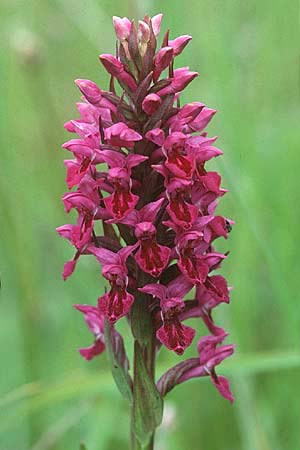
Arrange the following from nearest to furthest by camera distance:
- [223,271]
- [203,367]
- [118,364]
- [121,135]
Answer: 1. [121,135]
2. [118,364]
3. [203,367]
4. [223,271]

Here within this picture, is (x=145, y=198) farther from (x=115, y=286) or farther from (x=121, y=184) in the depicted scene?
(x=115, y=286)

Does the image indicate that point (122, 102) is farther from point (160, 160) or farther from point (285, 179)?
point (285, 179)

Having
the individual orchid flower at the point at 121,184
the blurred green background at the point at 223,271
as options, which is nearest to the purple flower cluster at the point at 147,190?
the individual orchid flower at the point at 121,184

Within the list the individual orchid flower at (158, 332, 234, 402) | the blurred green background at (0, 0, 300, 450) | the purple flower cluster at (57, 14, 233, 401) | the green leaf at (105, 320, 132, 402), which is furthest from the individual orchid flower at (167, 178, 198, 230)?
the blurred green background at (0, 0, 300, 450)

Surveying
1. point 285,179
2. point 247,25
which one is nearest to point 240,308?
point 285,179

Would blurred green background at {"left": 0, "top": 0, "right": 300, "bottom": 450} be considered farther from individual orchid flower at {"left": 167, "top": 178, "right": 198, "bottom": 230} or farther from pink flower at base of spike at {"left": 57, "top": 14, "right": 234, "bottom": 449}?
individual orchid flower at {"left": 167, "top": 178, "right": 198, "bottom": 230}

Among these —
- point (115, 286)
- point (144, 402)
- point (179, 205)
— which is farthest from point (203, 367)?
point (179, 205)

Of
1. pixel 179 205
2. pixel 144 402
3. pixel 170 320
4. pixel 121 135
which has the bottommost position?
pixel 144 402
